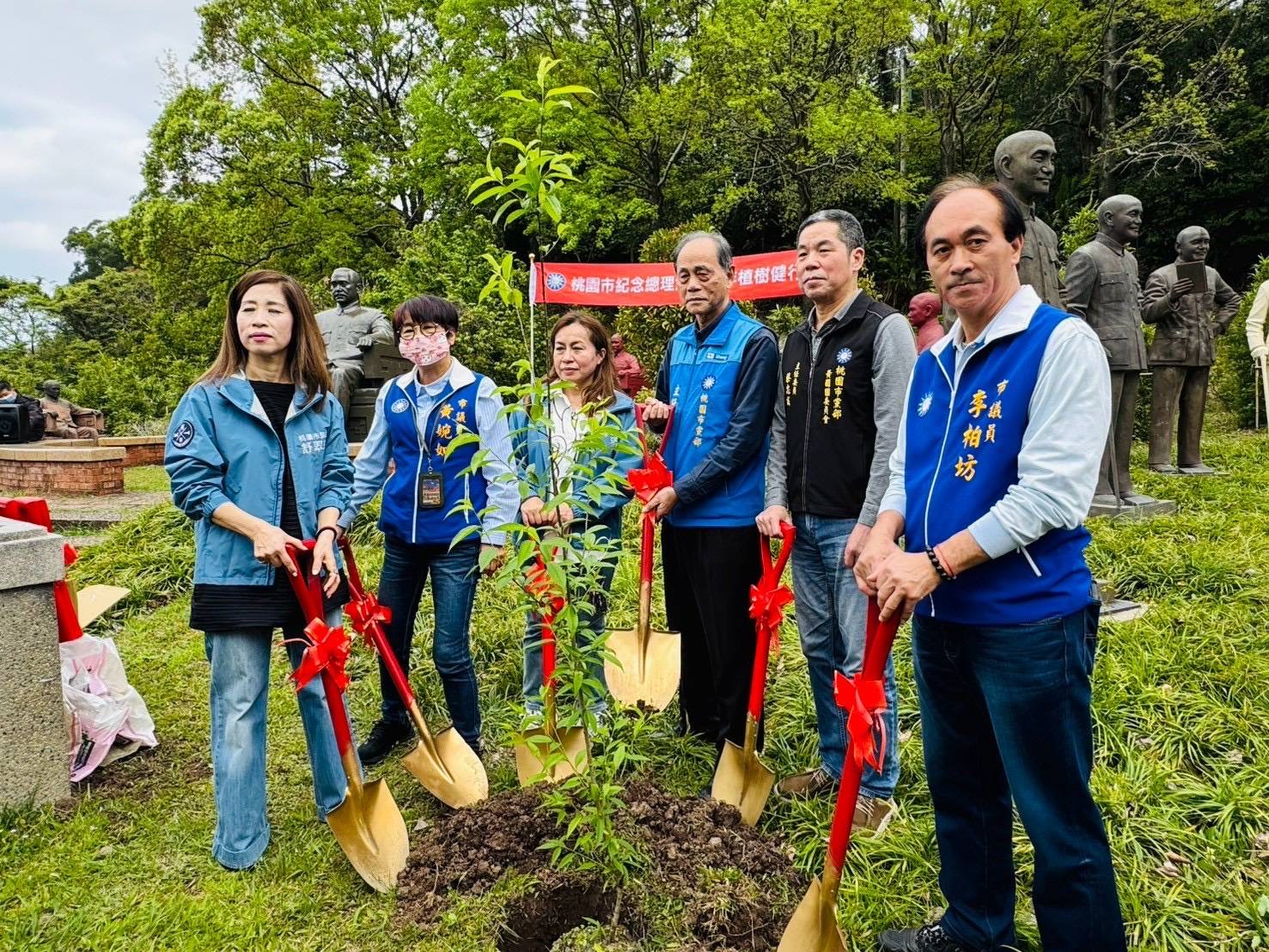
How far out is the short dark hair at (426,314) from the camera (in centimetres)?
309

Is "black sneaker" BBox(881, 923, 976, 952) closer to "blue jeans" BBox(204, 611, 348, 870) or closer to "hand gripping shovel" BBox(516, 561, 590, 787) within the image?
"hand gripping shovel" BBox(516, 561, 590, 787)

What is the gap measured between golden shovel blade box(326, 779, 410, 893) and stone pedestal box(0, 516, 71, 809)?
128cm

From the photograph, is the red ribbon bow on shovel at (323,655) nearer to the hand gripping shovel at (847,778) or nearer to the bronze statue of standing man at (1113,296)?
the hand gripping shovel at (847,778)

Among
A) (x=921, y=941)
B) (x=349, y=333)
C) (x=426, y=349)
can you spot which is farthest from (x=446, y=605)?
(x=349, y=333)

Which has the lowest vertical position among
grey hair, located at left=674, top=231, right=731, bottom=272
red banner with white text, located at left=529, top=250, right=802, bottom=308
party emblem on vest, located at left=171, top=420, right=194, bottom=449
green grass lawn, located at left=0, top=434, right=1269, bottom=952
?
green grass lawn, located at left=0, top=434, right=1269, bottom=952

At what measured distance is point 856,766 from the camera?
1834 millimetres

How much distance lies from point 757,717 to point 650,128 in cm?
1610

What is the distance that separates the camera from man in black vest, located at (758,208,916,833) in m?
2.53

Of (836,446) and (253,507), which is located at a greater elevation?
(836,446)

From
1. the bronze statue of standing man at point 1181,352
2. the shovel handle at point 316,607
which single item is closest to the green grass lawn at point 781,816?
the shovel handle at point 316,607

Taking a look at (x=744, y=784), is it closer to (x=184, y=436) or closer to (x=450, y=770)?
(x=450, y=770)

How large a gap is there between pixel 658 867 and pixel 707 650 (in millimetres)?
907

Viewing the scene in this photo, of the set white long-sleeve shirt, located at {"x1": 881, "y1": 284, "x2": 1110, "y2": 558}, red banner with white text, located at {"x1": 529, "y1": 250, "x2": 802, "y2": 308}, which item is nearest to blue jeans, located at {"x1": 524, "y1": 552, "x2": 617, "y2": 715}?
white long-sleeve shirt, located at {"x1": 881, "y1": 284, "x2": 1110, "y2": 558}

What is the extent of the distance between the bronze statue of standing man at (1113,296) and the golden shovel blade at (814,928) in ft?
15.8
